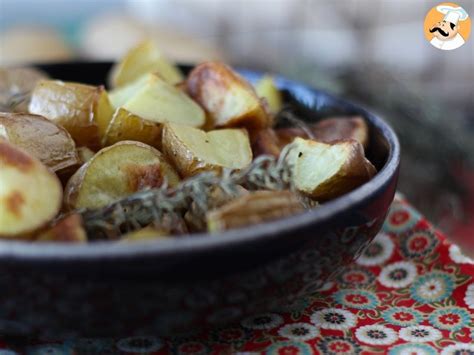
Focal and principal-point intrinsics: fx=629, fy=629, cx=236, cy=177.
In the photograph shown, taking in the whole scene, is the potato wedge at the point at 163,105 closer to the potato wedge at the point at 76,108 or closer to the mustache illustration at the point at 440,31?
the potato wedge at the point at 76,108

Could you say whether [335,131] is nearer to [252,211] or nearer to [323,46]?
[252,211]

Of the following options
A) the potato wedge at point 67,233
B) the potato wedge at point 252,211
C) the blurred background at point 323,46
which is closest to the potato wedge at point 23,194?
the potato wedge at point 67,233

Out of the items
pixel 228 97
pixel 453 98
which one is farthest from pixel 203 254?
pixel 453 98

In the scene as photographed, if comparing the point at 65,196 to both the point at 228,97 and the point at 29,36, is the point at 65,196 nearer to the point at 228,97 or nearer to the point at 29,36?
the point at 228,97

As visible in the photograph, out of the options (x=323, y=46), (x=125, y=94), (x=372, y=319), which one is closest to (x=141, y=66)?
(x=125, y=94)

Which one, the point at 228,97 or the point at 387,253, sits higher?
the point at 228,97

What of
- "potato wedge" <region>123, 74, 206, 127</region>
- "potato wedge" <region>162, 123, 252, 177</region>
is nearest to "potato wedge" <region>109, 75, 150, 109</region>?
"potato wedge" <region>123, 74, 206, 127</region>
